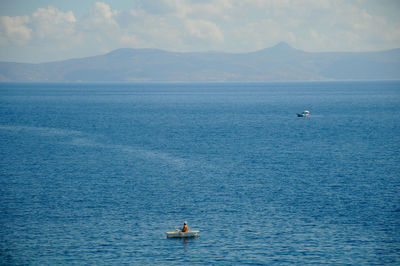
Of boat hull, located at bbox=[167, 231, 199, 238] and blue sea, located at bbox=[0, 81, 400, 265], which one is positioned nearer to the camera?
blue sea, located at bbox=[0, 81, 400, 265]

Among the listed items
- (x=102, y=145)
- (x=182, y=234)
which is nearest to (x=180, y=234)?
(x=182, y=234)

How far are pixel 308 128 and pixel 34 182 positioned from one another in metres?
91.5

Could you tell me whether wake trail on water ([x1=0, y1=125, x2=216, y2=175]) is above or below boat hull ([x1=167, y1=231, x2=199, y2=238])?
above

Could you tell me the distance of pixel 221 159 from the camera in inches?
4058

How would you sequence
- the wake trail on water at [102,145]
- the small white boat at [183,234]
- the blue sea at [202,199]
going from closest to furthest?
the blue sea at [202,199]
the small white boat at [183,234]
the wake trail on water at [102,145]

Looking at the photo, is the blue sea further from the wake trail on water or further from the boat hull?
the boat hull

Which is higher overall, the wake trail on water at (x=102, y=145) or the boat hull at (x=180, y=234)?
the wake trail on water at (x=102, y=145)

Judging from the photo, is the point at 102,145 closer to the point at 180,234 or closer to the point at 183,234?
the point at 180,234

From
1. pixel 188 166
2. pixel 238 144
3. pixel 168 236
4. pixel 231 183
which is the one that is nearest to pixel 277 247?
pixel 168 236

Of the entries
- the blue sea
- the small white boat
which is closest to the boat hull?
the small white boat

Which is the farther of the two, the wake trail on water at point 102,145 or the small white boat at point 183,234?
the wake trail on water at point 102,145

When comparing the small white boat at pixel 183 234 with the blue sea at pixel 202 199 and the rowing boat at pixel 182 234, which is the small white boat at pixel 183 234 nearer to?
the rowing boat at pixel 182 234

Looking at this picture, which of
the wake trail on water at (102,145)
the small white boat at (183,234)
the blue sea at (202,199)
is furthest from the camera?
the wake trail on water at (102,145)

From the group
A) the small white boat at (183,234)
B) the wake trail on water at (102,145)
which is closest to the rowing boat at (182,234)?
the small white boat at (183,234)
